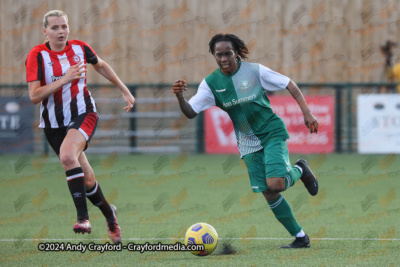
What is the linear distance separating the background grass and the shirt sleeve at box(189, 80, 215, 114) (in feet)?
4.09

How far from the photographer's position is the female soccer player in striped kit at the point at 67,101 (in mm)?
6198

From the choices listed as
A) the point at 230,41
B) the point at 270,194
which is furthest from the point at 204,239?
the point at 230,41

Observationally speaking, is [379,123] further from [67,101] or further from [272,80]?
[67,101]

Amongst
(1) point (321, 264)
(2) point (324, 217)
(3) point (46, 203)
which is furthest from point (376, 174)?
(1) point (321, 264)

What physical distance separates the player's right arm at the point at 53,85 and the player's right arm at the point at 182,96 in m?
0.81

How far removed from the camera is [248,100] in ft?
21.2

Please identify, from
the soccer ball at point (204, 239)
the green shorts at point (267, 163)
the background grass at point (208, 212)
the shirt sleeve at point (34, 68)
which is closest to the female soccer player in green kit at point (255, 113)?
the green shorts at point (267, 163)

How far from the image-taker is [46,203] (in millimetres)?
10055

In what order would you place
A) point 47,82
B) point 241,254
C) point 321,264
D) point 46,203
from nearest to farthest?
point 321,264, point 241,254, point 47,82, point 46,203

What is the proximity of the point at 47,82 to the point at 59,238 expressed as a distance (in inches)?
62.5

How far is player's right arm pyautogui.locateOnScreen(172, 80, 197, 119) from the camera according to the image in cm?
602

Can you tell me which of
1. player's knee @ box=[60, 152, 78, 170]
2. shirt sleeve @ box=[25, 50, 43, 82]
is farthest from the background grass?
shirt sleeve @ box=[25, 50, 43, 82]

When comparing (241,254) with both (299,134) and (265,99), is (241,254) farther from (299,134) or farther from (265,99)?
(299,134)

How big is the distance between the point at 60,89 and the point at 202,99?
1243 mm
